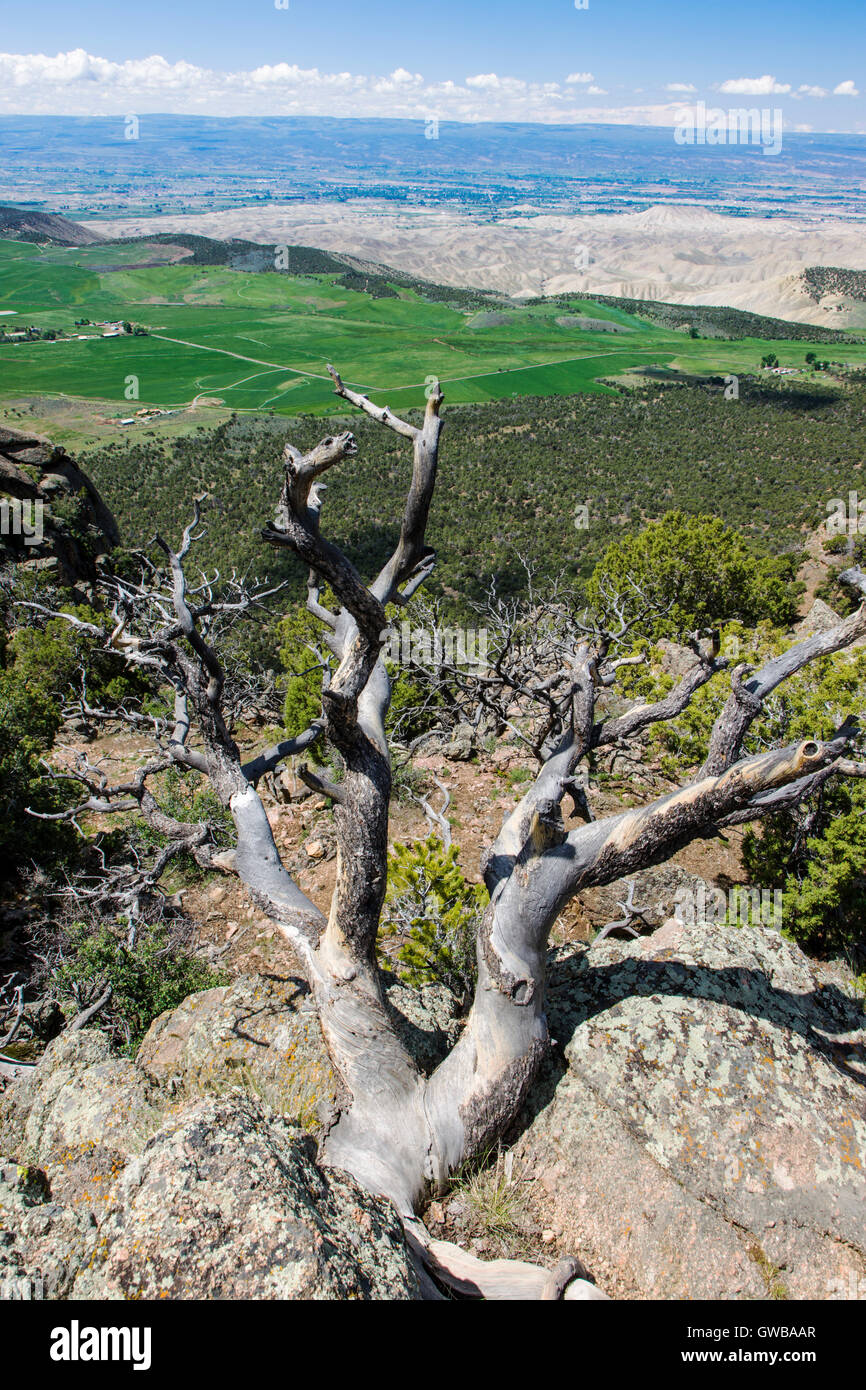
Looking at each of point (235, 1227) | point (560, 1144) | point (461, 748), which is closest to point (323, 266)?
point (461, 748)

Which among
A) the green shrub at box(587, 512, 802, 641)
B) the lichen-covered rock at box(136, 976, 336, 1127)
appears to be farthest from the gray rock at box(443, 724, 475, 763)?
the green shrub at box(587, 512, 802, 641)

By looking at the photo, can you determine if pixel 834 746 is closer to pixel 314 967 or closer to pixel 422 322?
pixel 314 967

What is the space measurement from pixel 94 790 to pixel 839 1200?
651 centimetres

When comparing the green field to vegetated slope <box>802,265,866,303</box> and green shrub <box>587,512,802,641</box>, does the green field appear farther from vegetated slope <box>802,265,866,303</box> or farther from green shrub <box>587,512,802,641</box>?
green shrub <box>587,512,802,641</box>

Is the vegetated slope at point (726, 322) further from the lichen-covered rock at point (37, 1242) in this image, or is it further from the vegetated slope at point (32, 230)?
the lichen-covered rock at point (37, 1242)

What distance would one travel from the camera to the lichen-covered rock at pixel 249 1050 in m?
5.32

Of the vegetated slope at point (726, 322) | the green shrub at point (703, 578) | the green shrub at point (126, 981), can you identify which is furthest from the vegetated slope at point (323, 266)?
the green shrub at point (126, 981)

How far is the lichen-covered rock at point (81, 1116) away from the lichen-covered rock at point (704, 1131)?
2759 millimetres

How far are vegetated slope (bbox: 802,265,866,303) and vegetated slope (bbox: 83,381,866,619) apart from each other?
92097 millimetres

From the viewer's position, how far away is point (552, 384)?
9775cm

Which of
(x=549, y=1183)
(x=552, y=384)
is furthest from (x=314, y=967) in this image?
(x=552, y=384)

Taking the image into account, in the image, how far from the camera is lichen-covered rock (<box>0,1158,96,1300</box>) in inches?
122

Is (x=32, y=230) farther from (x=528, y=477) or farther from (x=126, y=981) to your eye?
(x=126, y=981)

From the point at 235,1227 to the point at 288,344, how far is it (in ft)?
430
